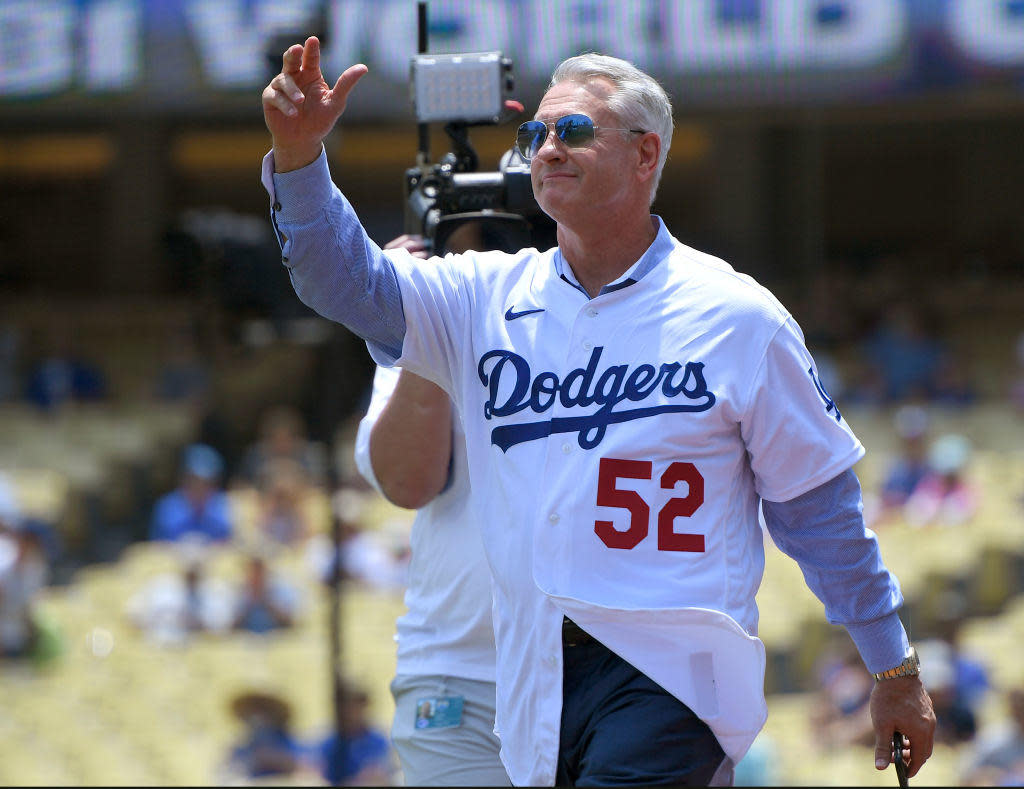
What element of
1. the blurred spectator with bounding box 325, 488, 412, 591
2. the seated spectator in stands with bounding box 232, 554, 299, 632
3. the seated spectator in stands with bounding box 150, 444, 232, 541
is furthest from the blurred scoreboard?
the seated spectator in stands with bounding box 232, 554, 299, 632

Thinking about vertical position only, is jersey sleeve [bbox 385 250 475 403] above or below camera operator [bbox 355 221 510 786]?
above

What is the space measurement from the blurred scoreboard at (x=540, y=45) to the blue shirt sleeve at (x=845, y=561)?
6849 mm

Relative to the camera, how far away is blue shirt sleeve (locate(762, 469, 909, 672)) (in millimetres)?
1887

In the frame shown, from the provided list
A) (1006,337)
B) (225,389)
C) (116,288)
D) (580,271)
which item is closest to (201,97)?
(225,389)

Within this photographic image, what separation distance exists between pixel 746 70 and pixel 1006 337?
4309 millimetres

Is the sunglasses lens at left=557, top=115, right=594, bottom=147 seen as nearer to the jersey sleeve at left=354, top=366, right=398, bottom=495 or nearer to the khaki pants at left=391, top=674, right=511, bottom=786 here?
the jersey sleeve at left=354, top=366, right=398, bottom=495

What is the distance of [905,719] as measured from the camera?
6.46ft

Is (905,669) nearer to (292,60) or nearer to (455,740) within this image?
(455,740)

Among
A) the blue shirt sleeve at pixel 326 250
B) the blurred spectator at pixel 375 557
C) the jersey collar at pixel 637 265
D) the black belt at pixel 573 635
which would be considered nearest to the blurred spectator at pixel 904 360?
the blurred spectator at pixel 375 557

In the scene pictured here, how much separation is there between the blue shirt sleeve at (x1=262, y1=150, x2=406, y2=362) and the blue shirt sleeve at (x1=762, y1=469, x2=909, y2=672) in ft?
1.99

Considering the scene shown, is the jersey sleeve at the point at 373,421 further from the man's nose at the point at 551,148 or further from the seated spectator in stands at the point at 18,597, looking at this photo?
the seated spectator in stands at the point at 18,597

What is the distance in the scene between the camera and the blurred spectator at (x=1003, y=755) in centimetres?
507

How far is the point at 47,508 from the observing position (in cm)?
928

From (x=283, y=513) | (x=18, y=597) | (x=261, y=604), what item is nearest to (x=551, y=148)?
(x=261, y=604)
